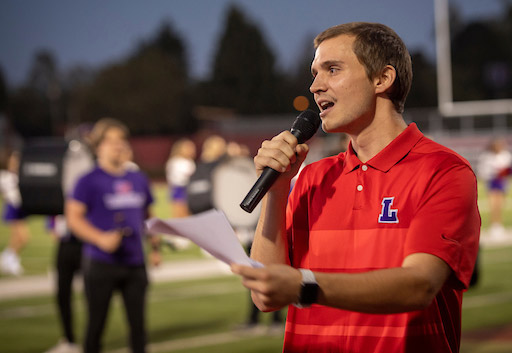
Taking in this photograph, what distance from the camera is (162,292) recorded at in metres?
11.2

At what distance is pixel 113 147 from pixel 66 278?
186cm

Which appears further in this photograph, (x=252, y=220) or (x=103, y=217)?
(x=252, y=220)

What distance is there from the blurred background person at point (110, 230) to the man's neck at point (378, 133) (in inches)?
161

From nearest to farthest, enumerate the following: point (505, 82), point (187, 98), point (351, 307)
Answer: point (351, 307)
point (505, 82)
point (187, 98)

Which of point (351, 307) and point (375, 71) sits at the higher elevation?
point (375, 71)

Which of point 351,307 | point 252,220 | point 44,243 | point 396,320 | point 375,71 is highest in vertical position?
point 375,71

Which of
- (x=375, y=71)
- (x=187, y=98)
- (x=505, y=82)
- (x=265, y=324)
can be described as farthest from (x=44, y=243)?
(x=187, y=98)

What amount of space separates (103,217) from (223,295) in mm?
4640

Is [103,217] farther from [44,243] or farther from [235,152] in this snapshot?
[44,243]

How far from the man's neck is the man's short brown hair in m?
0.11

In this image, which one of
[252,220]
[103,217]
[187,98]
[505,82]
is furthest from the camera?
[187,98]

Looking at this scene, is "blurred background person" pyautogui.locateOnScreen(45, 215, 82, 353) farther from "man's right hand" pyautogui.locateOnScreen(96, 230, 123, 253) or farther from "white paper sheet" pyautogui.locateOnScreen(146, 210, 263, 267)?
"white paper sheet" pyautogui.locateOnScreen(146, 210, 263, 267)

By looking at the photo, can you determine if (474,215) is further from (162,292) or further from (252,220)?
(162,292)

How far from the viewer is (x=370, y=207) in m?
2.36
